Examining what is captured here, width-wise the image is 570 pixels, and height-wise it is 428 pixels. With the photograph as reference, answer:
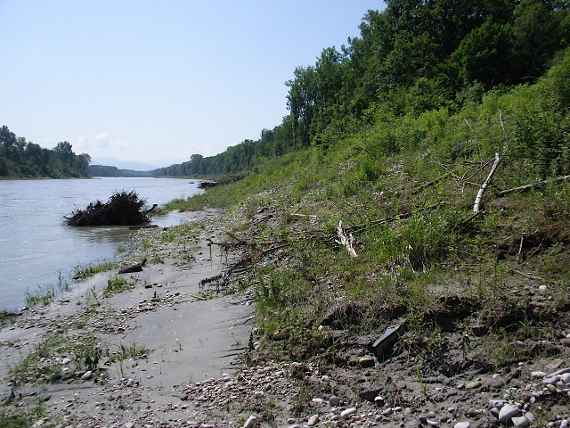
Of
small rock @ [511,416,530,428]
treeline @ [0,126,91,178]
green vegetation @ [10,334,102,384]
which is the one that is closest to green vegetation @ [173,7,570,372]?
small rock @ [511,416,530,428]

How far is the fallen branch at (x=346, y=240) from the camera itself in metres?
7.80

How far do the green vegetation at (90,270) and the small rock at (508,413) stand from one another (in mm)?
11471

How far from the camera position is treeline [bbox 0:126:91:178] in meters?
116

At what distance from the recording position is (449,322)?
16.4ft

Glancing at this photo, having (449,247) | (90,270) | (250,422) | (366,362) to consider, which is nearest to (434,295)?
(366,362)

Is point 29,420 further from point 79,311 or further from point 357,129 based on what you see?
point 357,129

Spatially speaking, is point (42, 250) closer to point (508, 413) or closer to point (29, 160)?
point (508, 413)

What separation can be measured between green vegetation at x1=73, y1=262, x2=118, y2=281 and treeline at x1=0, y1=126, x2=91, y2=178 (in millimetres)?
114219

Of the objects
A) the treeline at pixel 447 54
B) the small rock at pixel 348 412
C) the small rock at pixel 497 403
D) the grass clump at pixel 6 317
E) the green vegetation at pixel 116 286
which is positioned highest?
the treeline at pixel 447 54

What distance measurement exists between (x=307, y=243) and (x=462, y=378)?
5.23 metres

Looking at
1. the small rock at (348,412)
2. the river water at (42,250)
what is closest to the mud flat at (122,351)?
the small rock at (348,412)

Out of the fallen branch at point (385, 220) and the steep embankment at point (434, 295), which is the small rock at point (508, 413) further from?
the fallen branch at point (385, 220)

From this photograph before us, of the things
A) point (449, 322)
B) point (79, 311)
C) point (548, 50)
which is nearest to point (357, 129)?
point (548, 50)

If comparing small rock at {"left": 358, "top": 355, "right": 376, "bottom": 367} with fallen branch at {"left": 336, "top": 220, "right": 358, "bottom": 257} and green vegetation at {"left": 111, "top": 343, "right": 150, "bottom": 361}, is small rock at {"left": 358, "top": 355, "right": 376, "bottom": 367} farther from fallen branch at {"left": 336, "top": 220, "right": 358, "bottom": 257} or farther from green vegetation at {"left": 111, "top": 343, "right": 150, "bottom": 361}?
green vegetation at {"left": 111, "top": 343, "right": 150, "bottom": 361}
